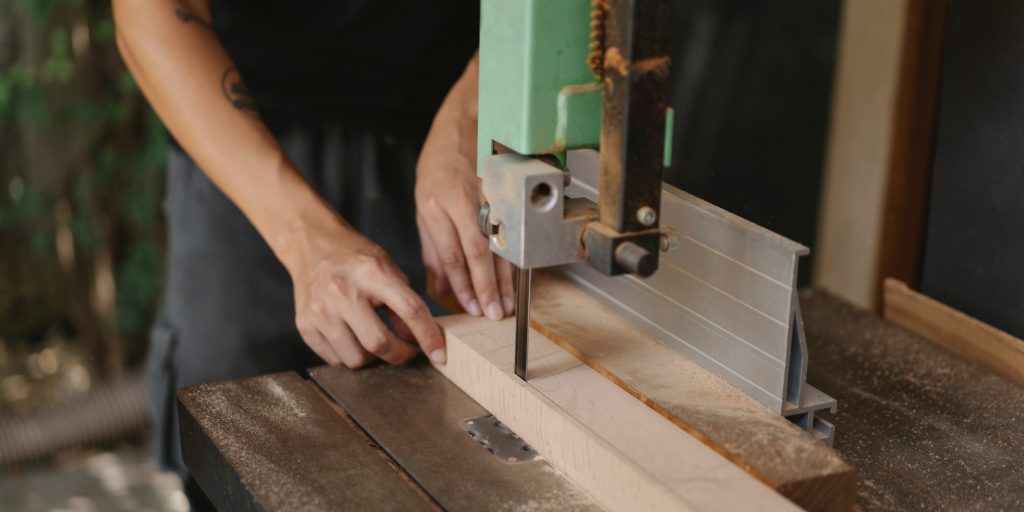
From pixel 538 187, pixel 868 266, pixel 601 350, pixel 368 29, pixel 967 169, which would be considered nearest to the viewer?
pixel 538 187

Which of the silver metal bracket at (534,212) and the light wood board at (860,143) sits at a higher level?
the silver metal bracket at (534,212)

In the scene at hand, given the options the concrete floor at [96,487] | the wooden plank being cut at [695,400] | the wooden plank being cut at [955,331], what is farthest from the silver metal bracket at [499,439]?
the concrete floor at [96,487]

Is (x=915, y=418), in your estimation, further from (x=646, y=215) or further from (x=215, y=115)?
(x=215, y=115)

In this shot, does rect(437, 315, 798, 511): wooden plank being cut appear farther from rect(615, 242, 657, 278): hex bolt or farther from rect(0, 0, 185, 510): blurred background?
rect(0, 0, 185, 510): blurred background

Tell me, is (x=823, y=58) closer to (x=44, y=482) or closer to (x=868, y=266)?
(x=868, y=266)

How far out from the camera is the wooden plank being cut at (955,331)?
1.36 metres

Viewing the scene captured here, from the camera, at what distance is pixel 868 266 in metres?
2.68

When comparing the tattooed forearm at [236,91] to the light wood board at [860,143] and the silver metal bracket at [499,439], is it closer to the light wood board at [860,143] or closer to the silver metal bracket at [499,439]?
the silver metal bracket at [499,439]

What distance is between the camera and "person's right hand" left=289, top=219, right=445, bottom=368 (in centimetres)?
131

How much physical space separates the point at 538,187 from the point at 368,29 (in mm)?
936

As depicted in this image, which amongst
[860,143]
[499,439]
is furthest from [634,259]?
[860,143]

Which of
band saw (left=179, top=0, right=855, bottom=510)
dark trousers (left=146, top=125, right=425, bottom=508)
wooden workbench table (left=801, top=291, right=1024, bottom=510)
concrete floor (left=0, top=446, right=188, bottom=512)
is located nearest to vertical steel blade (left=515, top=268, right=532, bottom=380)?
band saw (left=179, top=0, right=855, bottom=510)

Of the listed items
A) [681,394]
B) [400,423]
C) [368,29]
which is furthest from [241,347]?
[681,394]

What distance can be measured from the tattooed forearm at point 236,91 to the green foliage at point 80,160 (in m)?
1.42
